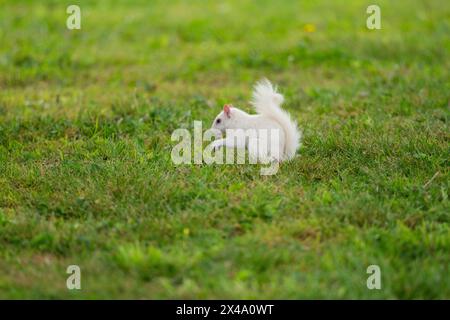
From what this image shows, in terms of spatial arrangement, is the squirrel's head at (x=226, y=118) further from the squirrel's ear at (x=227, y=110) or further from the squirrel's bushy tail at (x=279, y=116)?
the squirrel's bushy tail at (x=279, y=116)

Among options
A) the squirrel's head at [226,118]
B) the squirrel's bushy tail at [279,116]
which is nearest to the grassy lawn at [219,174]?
the squirrel's bushy tail at [279,116]

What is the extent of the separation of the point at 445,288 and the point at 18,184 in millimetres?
3030

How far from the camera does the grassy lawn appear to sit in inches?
158

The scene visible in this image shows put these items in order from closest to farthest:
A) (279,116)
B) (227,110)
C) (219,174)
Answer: (219,174) → (279,116) → (227,110)

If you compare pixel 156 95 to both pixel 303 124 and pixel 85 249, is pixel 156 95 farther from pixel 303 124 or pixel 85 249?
pixel 85 249

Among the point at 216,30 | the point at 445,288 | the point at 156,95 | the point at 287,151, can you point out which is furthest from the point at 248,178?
the point at 216,30

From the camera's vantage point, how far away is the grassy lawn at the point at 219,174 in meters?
4.01

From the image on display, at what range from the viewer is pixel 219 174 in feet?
17.1

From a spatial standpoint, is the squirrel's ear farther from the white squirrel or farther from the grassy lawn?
the grassy lawn

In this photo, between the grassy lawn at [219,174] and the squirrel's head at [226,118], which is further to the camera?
the squirrel's head at [226,118]

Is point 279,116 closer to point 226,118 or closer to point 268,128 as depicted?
point 268,128

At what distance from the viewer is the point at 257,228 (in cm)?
444

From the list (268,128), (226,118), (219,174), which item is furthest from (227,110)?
(219,174)

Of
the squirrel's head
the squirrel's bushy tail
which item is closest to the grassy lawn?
the squirrel's bushy tail
